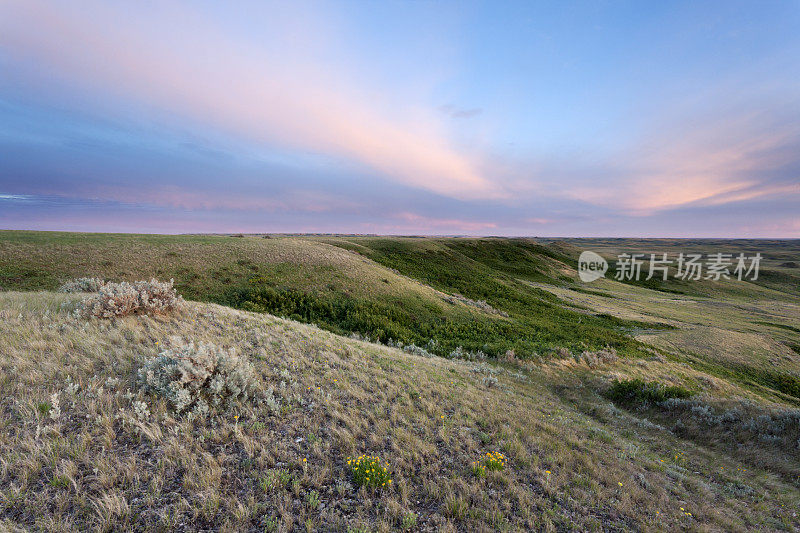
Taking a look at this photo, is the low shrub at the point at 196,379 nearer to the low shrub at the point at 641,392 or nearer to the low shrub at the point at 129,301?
the low shrub at the point at 129,301

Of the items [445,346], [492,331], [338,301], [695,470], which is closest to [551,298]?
Answer: [492,331]

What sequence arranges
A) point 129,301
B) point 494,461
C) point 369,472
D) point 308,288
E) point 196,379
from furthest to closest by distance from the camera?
point 308,288 < point 129,301 < point 196,379 < point 494,461 < point 369,472

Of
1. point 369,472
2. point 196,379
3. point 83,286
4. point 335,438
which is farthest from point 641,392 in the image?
point 83,286

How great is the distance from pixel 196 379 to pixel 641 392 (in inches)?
659

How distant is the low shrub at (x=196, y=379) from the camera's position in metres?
5.89

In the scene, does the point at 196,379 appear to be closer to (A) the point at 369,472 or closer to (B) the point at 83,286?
(A) the point at 369,472

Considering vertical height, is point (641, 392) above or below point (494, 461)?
below

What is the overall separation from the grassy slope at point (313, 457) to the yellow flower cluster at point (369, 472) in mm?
185

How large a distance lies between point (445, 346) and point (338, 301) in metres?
8.86

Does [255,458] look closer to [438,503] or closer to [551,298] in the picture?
[438,503]

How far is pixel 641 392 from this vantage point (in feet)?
42.7

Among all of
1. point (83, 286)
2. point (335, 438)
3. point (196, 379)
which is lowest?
point (335, 438)

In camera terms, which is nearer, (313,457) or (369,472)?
(369,472)

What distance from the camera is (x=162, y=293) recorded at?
34.0ft
